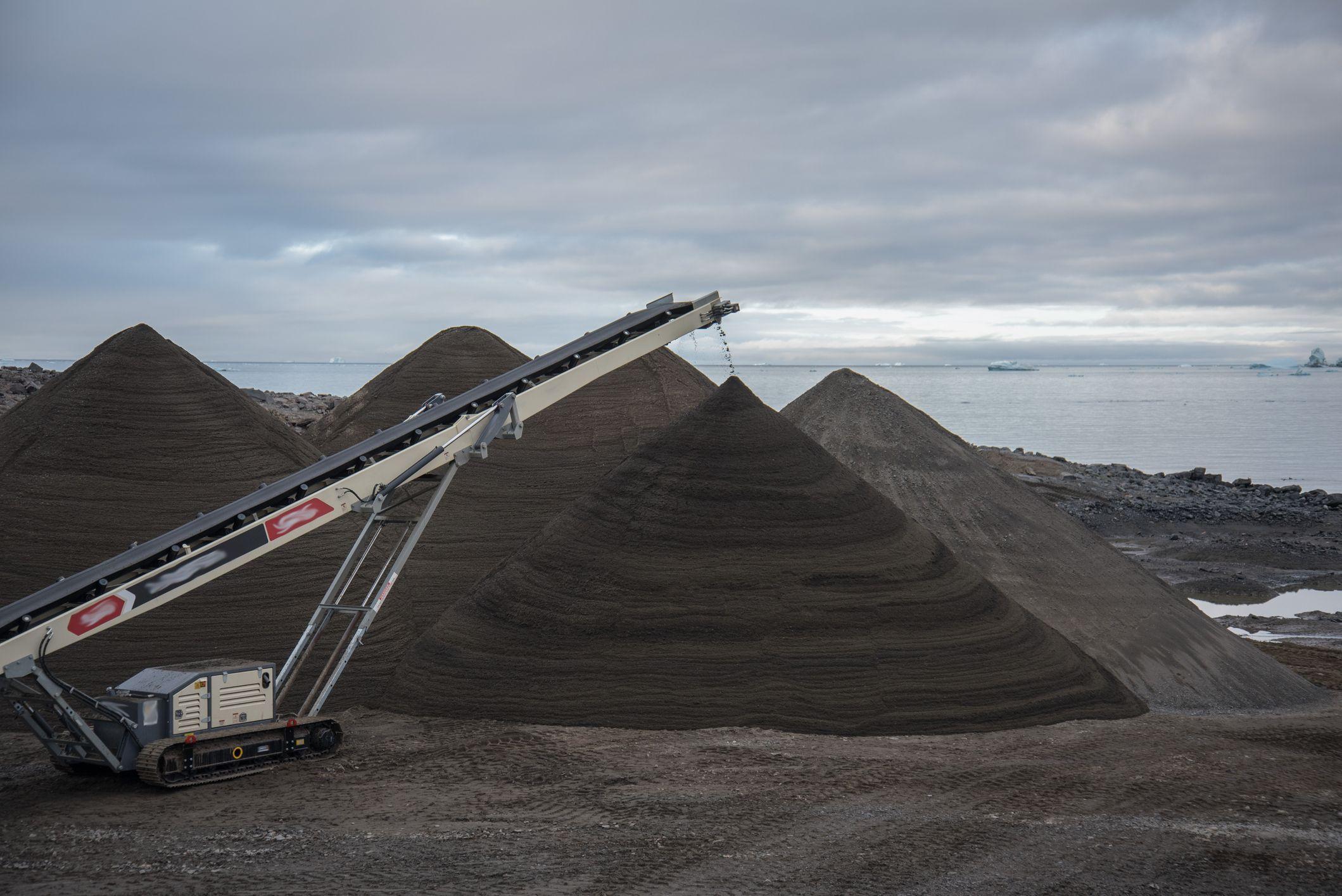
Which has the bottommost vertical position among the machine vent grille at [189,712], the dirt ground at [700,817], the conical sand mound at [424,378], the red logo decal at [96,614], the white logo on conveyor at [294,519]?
the dirt ground at [700,817]

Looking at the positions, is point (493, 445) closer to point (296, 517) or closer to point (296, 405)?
point (296, 517)

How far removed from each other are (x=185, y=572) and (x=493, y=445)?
1200 cm

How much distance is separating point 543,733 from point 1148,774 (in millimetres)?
6419

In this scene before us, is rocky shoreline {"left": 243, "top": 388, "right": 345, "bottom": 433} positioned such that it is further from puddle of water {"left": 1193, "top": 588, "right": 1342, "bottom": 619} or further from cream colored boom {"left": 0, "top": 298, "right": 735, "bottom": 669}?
cream colored boom {"left": 0, "top": 298, "right": 735, "bottom": 669}

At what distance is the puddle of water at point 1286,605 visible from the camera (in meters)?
25.1

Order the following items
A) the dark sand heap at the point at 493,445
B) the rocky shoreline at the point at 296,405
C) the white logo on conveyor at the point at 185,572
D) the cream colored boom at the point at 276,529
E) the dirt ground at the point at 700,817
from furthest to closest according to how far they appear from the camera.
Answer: the rocky shoreline at the point at 296,405, the dark sand heap at the point at 493,445, the white logo on conveyor at the point at 185,572, the cream colored boom at the point at 276,529, the dirt ground at the point at 700,817

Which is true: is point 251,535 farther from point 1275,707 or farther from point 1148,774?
point 1275,707

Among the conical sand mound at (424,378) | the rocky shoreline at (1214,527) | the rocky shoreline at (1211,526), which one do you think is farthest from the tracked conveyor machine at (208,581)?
the rocky shoreline at (1214,527)

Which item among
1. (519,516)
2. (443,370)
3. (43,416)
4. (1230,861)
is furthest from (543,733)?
(443,370)

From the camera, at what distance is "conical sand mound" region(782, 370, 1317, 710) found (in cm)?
1644

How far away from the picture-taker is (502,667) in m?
13.6

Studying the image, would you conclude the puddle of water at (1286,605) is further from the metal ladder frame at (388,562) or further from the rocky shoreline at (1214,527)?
the metal ladder frame at (388,562)

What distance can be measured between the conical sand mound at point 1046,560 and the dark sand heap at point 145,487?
34.1ft

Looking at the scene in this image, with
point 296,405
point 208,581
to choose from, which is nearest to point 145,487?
point 208,581
